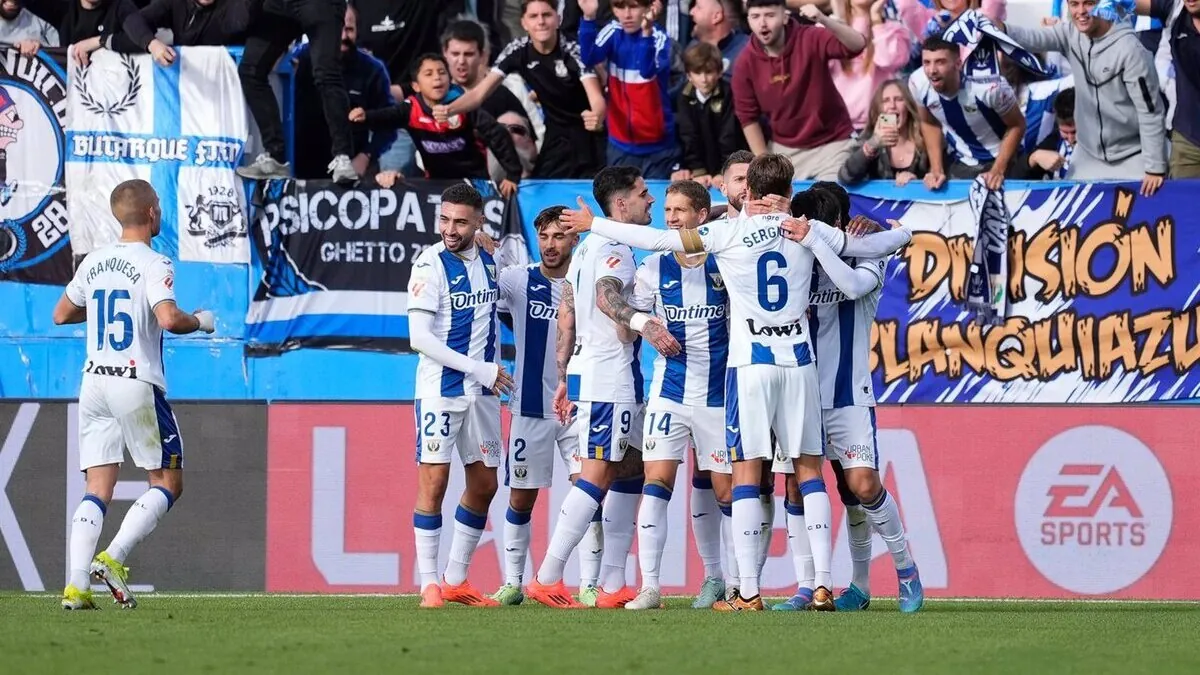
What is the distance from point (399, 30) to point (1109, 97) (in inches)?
233

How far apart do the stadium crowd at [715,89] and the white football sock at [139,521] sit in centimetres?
489

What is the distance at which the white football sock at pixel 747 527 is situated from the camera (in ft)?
30.4

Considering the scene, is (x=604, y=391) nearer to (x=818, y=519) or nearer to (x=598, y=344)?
(x=598, y=344)

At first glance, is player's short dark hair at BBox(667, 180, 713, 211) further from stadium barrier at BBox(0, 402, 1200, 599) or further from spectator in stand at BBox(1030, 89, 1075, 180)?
spectator in stand at BBox(1030, 89, 1075, 180)

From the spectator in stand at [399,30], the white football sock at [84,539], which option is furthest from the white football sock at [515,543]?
the spectator in stand at [399,30]

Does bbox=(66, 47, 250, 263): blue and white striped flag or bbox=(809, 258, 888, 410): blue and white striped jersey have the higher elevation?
bbox=(66, 47, 250, 263): blue and white striped flag

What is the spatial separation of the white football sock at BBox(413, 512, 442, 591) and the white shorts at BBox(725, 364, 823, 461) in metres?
1.87

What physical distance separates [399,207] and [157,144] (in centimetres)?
198

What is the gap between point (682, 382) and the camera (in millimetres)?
9812

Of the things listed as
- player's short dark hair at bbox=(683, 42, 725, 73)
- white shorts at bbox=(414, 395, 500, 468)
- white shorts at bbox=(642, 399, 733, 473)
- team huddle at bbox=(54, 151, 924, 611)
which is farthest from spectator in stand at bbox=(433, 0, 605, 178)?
white shorts at bbox=(642, 399, 733, 473)

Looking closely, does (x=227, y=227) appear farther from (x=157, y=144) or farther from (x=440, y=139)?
(x=440, y=139)

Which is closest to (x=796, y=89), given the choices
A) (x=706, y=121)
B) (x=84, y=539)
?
(x=706, y=121)

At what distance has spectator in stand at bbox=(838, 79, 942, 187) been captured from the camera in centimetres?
1337

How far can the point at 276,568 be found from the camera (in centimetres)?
1344
